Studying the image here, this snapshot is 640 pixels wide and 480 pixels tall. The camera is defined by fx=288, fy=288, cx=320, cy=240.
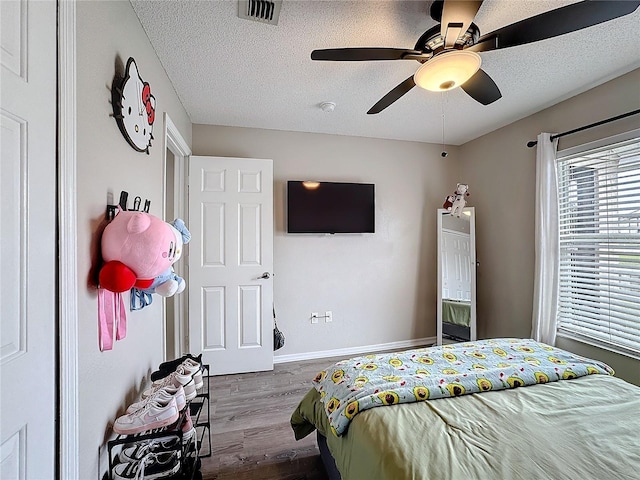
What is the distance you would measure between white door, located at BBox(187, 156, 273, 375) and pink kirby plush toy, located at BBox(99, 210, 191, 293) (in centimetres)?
162

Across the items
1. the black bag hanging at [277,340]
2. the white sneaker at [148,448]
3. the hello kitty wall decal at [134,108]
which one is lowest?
the black bag hanging at [277,340]

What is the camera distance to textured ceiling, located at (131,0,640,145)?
149 centimetres

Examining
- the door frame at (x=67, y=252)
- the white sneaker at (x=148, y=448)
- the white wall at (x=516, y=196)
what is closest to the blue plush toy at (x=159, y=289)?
the door frame at (x=67, y=252)

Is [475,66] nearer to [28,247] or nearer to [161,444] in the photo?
[28,247]

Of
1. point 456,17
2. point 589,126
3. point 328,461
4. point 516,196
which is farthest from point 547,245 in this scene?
point 328,461

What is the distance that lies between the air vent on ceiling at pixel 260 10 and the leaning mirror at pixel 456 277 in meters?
2.58

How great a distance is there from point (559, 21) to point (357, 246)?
7.81 feet

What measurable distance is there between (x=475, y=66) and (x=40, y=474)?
2.27 metres

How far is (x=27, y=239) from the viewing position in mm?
786

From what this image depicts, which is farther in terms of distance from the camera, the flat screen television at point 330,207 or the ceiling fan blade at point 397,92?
the flat screen television at point 330,207

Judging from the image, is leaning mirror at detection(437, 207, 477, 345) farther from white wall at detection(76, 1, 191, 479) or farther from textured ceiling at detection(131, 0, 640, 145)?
white wall at detection(76, 1, 191, 479)

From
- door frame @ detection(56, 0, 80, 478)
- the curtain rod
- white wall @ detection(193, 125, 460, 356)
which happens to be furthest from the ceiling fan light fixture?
white wall @ detection(193, 125, 460, 356)

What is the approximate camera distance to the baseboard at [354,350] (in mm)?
3078

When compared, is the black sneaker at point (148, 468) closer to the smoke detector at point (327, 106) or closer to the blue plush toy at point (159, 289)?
the blue plush toy at point (159, 289)
